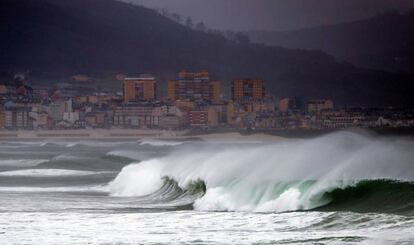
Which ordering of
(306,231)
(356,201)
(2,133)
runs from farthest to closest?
(2,133) → (356,201) → (306,231)

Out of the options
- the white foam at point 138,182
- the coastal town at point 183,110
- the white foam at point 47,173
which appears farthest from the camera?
the coastal town at point 183,110

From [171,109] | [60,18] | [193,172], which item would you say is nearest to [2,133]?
[171,109]

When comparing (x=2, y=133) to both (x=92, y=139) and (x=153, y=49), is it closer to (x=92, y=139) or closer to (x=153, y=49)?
(x=92, y=139)

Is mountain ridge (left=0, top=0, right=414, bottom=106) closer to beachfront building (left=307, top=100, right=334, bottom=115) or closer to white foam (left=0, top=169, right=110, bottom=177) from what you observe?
beachfront building (left=307, top=100, right=334, bottom=115)

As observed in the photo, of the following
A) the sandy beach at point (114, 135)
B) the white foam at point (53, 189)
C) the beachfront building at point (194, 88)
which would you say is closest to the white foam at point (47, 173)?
the white foam at point (53, 189)

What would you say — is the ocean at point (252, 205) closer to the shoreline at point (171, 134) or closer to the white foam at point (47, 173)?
the white foam at point (47, 173)

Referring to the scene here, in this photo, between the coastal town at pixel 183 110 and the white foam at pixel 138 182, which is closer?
the white foam at pixel 138 182
